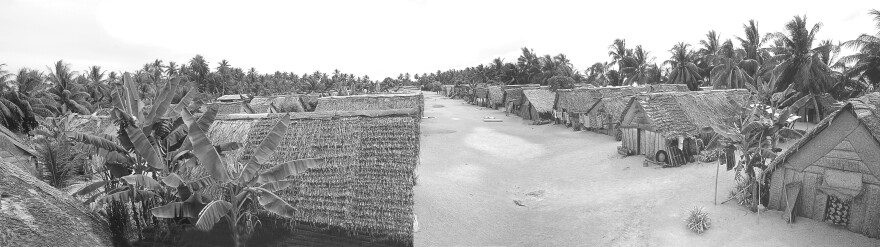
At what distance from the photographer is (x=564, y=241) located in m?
10.6

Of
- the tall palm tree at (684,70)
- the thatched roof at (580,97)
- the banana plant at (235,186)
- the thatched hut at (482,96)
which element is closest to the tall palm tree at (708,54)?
the tall palm tree at (684,70)

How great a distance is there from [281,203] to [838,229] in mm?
10843

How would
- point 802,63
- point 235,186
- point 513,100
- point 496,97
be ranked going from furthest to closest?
point 496,97 → point 513,100 → point 802,63 → point 235,186

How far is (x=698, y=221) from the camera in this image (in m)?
10.3

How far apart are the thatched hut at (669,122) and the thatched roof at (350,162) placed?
11.2m

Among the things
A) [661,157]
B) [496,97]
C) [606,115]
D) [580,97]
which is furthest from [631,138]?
[496,97]

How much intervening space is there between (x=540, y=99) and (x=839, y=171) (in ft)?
83.3

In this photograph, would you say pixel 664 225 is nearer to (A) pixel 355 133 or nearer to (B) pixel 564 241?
(B) pixel 564 241

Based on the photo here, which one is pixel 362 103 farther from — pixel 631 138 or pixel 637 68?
pixel 637 68

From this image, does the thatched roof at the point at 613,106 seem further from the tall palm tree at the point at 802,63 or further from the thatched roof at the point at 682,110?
the tall palm tree at the point at 802,63

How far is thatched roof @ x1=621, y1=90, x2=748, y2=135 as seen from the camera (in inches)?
654

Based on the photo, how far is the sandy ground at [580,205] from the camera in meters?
10.0

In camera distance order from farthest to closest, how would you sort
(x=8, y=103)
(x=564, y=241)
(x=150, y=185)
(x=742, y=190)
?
(x=8, y=103) < (x=742, y=190) < (x=564, y=241) < (x=150, y=185)

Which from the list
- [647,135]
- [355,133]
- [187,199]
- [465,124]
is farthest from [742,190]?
[465,124]
